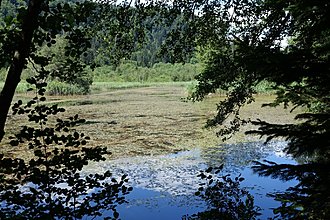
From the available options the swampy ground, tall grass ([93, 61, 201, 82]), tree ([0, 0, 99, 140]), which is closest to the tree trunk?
tree ([0, 0, 99, 140])

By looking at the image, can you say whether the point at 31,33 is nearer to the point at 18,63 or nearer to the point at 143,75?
the point at 18,63

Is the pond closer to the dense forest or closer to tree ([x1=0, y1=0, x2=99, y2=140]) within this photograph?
the dense forest

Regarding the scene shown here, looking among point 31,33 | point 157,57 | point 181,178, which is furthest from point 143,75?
point 31,33

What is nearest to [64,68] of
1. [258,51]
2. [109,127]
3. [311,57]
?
[258,51]

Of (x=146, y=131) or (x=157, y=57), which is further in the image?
(x=146, y=131)

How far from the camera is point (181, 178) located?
38.4ft

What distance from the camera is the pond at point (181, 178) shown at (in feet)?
30.7

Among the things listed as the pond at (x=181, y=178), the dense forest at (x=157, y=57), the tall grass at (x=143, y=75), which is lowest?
the pond at (x=181, y=178)

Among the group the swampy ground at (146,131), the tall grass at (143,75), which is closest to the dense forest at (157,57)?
the swampy ground at (146,131)

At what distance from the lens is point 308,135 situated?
222 cm

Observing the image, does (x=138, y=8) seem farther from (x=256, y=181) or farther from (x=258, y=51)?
(x=256, y=181)

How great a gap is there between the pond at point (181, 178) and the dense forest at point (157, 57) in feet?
11.5

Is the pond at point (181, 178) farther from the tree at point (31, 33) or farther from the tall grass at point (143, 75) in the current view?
the tall grass at point (143, 75)

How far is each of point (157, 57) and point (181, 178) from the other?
20.1 ft
